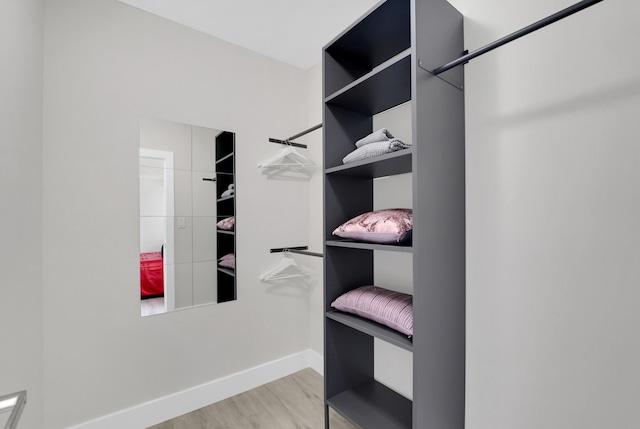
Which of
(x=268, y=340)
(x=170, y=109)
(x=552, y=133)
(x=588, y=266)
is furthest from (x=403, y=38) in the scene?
(x=268, y=340)

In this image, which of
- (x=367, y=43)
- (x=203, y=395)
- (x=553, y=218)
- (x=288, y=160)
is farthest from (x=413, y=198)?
(x=203, y=395)

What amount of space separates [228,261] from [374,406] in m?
1.31

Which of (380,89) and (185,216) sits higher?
(380,89)

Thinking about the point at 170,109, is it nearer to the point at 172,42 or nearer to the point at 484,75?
the point at 172,42

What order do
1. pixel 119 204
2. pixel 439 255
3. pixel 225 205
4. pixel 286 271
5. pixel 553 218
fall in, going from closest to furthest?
pixel 553 218, pixel 439 255, pixel 119 204, pixel 225 205, pixel 286 271

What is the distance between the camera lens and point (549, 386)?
1.09 metres

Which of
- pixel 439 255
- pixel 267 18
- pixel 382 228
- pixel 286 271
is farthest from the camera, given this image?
pixel 286 271

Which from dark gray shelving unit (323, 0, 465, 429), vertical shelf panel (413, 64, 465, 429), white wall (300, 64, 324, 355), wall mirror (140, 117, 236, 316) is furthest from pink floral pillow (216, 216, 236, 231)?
vertical shelf panel (413, 64, 465, 429)

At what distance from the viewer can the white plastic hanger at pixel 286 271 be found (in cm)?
225

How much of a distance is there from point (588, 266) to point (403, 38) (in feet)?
4.12

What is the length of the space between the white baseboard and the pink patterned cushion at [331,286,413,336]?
1072 millimetres

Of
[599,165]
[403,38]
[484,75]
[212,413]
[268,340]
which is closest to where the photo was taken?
[599,165]

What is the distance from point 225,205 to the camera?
6.90 ft

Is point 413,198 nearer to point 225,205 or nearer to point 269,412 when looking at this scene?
point 225,205
